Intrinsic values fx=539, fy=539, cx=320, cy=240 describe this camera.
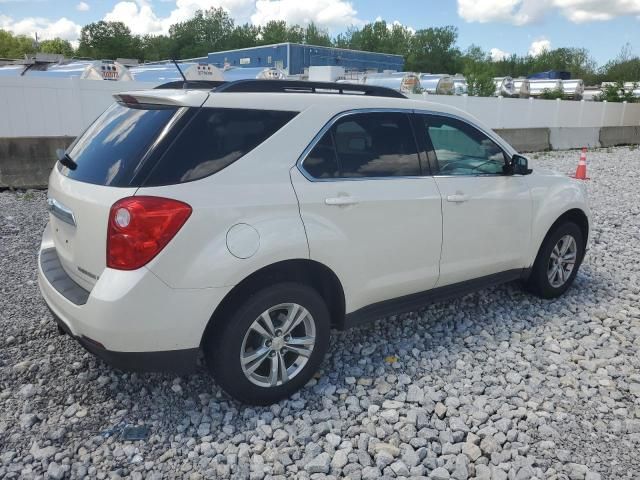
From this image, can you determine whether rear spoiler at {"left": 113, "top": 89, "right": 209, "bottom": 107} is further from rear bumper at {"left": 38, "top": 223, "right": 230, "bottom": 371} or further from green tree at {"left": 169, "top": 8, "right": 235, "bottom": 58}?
green tree at {"left": 169, "top": 8, "right": 235, "bottom": 58}

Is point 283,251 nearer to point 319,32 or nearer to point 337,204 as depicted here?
point 337,204

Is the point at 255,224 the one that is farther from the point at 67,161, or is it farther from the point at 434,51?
the point at 434,51

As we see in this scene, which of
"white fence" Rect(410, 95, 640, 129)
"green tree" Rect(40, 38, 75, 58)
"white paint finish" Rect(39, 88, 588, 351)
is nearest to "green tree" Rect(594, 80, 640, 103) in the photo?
"white fence" Rect(410, 95, 640, 129)

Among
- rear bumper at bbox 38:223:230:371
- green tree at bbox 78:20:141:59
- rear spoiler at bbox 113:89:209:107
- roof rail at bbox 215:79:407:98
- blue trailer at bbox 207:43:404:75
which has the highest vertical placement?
green tree at bbox 78:20:141:59

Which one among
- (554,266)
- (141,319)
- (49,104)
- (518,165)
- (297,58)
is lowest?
(554,266)

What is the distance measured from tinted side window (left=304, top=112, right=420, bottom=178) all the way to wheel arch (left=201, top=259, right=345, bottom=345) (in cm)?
55

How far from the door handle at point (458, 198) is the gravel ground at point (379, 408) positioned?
108 cm

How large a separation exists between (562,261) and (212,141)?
11.5ft

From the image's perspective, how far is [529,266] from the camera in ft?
14.8

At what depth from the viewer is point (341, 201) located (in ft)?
10.3

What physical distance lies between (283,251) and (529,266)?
8.34 ft

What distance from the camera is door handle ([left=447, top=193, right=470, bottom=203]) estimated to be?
373 centimetres

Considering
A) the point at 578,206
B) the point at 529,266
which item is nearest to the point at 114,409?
the point at 529,266

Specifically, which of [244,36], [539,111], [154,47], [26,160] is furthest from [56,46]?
[26,160]
